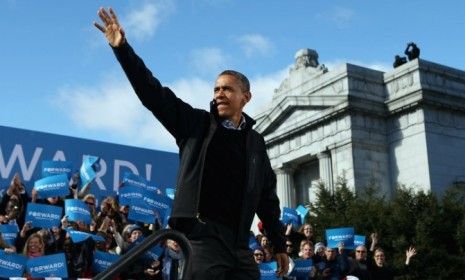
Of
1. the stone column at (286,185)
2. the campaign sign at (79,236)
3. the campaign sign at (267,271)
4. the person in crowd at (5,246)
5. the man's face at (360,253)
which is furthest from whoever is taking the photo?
the stone column at (286,185)

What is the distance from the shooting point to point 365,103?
36.9 meters

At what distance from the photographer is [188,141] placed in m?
4.14

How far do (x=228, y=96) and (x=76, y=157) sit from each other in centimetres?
1068

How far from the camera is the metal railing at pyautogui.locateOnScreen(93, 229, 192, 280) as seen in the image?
3.03 metres

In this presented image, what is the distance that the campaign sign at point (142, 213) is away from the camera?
11.7 m

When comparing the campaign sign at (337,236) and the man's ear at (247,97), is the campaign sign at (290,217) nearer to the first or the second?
the campaign sign at (337,236)

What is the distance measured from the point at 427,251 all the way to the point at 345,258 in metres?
13.1

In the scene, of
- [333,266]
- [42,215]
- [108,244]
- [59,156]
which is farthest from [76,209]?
[333,266]

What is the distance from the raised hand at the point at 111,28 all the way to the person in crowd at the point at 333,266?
8664 mm

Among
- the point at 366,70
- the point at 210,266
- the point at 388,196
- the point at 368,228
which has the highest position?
the point at 366,70

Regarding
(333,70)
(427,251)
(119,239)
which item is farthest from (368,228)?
(119,239)

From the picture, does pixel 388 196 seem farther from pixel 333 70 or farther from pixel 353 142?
pixel 333 70

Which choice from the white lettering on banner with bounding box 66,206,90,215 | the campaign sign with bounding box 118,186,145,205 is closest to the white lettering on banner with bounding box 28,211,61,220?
the white lettering on banner with bounding box 66,206,90,215

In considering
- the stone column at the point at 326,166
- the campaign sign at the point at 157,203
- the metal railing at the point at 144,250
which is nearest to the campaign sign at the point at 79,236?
the campaign sign at the point at 157,203
